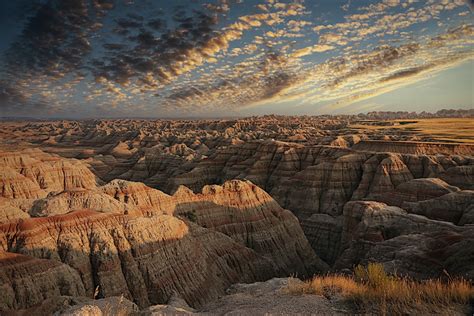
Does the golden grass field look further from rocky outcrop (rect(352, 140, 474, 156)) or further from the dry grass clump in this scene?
the dry grass clump

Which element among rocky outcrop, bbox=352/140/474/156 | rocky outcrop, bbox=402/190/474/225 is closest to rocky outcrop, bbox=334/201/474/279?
rocky outcrop, bbox=402/190/474/225

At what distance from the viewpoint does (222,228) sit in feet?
120

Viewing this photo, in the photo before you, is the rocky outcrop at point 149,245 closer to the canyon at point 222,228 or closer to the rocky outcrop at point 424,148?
the canyon at point 222,228

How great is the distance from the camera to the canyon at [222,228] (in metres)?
17.1

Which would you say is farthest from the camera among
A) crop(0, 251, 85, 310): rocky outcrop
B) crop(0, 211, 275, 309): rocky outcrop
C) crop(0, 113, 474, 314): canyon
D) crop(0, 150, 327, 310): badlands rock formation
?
crop(0, 211, 275, 309): rocky outcrop

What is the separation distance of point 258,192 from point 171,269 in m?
20.1

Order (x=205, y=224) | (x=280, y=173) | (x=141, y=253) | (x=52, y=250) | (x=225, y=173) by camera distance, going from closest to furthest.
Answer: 1. (x=52, y=250)
2. (x=141, y=253)
3. (x=205, y=224)
4. (x=280, y=173)
5. (x=225, y=173)

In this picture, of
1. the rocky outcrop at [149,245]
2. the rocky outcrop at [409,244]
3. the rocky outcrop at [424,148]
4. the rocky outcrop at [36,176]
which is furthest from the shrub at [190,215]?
the rocky outcrop at [424,148]

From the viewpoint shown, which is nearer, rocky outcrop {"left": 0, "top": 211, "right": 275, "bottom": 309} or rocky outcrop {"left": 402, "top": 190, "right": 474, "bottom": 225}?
rocky outcrop {"left": 0, "top": 211, "right": 275, "bottom": 309}

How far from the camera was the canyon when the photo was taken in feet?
56.0

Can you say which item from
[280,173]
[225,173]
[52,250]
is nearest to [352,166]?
[280,173]

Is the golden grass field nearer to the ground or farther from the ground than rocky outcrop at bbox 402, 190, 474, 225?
farther from the ground

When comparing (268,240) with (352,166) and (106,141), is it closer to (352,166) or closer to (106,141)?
(352,166)

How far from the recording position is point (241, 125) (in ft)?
650
